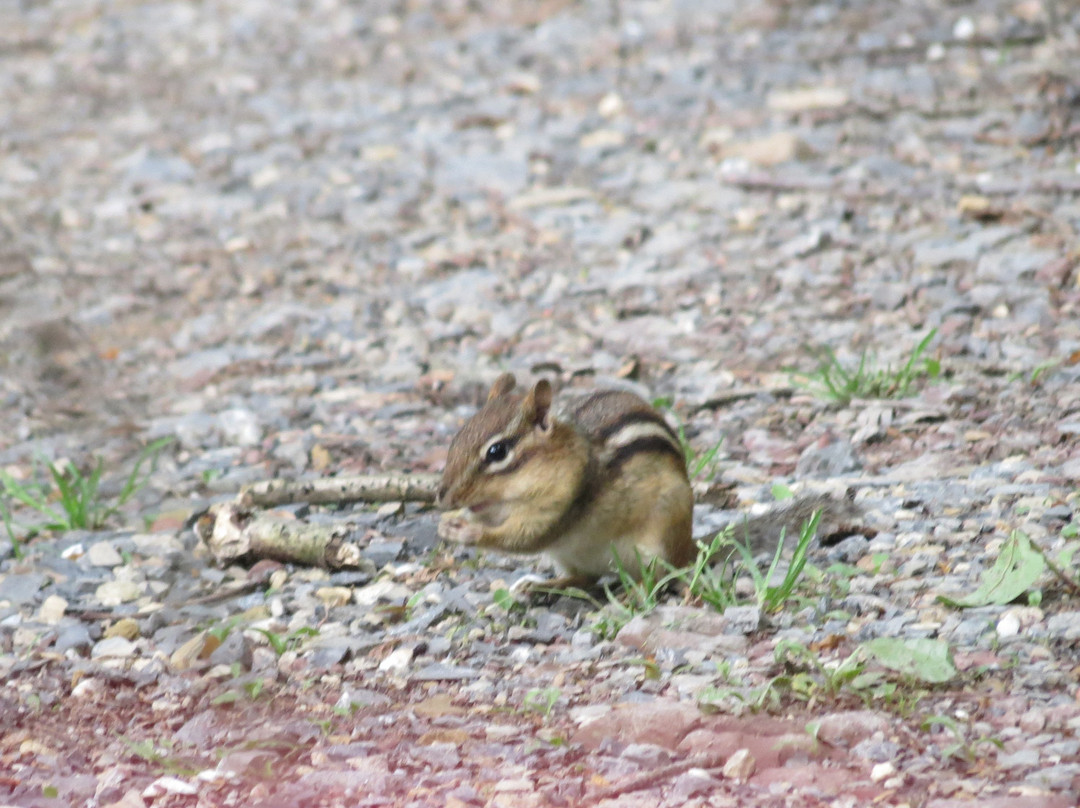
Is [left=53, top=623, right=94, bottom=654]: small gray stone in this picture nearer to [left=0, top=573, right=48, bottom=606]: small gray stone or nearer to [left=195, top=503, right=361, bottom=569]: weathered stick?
[left=0, top=573, right=48, bottom=606]: small gray stone

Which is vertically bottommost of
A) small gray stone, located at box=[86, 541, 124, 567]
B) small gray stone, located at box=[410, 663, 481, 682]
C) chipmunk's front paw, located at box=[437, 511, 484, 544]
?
small gray stone, located at box=[410, 663, 481, 682]

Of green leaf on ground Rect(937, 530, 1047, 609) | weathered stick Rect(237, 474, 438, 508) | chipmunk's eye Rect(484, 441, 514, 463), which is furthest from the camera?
weathered stick Rect(237, 474, 438, 508)

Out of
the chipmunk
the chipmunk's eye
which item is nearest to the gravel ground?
the chipmunk

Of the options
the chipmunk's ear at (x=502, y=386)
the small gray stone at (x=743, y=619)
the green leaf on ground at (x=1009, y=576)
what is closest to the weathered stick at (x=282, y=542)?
the chipmunk's ear at (x=502, y=386)

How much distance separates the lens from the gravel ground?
3.00m

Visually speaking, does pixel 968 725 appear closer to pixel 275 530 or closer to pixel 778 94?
pixel 275 530

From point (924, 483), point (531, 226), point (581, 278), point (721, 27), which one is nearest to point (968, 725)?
point (924, 483)

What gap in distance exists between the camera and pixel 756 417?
5.00 meters

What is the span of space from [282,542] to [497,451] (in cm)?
83

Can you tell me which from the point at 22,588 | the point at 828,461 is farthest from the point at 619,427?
the point at 22,588

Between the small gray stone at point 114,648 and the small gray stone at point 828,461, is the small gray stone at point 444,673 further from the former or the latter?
the small gray stone at point 828,461

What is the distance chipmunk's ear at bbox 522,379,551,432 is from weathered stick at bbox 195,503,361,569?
726 mm

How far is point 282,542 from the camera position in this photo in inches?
162

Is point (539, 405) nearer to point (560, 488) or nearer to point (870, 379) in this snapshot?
point (560, 488)
